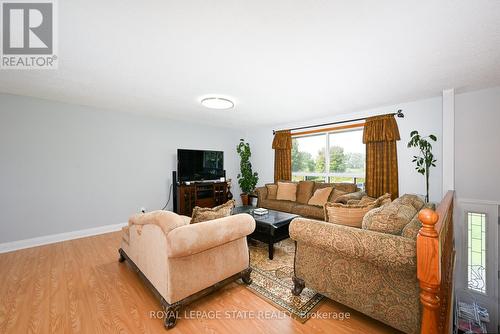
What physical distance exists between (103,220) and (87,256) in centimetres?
116

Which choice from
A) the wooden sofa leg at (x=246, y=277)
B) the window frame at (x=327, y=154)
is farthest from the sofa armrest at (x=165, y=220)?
the window frame at (x=327, y=154)

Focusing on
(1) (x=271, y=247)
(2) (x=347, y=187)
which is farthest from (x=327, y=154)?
(1) (x=271, y=247)

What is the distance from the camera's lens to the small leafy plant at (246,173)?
5.62 metres

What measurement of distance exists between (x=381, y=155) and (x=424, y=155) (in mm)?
601

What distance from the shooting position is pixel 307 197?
4.26m

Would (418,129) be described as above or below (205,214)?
above

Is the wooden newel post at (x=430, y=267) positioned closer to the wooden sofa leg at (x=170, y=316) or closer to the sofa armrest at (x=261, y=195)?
the wooden sofa leg at (x=170, y=316)

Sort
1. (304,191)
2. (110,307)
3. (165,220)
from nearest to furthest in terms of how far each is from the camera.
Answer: (165,220) < (110,307) < (304,191)

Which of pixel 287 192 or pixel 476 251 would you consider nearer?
pixel 476 251

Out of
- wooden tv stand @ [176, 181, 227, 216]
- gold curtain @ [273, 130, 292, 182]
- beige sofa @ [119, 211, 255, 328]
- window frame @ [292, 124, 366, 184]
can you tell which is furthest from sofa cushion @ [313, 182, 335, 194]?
beige sofa @ [119, 211, 255, 328]

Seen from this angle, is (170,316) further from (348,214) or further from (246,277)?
(348,214)

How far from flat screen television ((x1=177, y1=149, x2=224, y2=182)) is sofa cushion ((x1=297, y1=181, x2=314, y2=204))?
6.66ft

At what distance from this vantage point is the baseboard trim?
9.79 feet

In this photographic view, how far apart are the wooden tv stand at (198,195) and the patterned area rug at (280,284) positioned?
2101 millimetres
